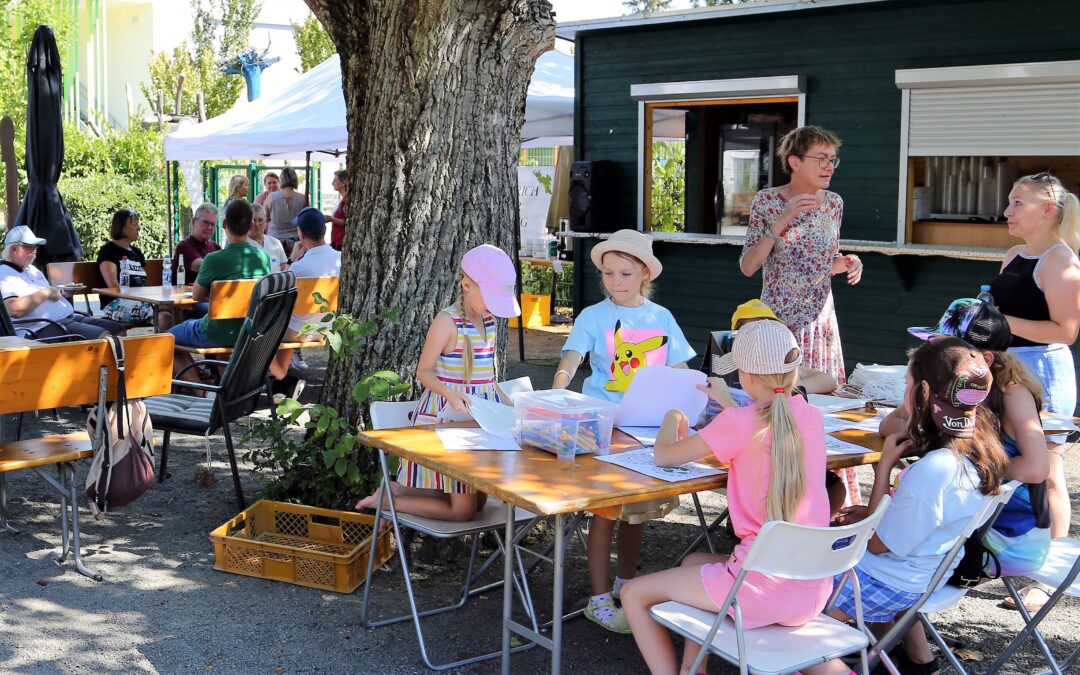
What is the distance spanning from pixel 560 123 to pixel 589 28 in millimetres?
1227

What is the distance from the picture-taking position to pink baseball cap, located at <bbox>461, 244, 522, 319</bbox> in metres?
4.21

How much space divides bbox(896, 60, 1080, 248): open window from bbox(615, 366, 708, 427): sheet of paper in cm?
508

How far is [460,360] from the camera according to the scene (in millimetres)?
4324

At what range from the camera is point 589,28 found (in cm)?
1026

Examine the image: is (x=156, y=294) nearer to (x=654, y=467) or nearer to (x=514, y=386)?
(x=514, y=386)

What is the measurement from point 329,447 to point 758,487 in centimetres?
226

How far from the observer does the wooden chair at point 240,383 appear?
557cm

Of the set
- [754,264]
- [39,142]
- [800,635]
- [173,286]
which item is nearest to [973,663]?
[800,635]

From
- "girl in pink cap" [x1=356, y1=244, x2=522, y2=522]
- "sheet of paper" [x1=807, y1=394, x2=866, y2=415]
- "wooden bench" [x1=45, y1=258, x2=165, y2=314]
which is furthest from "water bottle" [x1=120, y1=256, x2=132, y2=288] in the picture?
"sheet of paper" [x1=807, y1=394, x2=866, y2=415]

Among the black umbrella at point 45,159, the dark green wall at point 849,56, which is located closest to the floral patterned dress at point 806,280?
the dark green wall at point 849,56

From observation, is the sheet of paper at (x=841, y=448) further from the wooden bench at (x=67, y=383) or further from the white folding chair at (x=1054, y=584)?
the wooden bench at (x=67, y=383)

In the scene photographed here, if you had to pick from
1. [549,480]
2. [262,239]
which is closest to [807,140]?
[549,480]

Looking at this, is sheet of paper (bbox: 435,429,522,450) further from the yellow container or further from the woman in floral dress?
the yellow container

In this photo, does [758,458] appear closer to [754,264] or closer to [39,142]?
[754,264]
